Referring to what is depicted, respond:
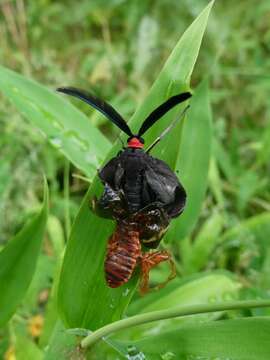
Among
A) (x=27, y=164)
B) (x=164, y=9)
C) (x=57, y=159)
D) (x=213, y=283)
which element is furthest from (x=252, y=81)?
(x=213, y=283)

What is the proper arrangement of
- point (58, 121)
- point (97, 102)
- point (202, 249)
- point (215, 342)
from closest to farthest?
point (215, 342) → point (97, 102) → point (58, 121) → point (202, 249)

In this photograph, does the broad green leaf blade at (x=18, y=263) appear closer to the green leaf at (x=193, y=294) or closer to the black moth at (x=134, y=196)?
the black moth at (x=134, y=196)

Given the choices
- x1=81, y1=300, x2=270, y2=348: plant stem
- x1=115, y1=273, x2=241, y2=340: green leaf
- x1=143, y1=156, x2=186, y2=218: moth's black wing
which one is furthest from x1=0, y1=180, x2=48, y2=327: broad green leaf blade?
x1=115, y1=273, x2=241, y2=340: green leaf

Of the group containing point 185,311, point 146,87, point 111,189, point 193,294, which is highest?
point 146,87

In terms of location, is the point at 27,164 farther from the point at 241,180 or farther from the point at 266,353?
the point at 266,353

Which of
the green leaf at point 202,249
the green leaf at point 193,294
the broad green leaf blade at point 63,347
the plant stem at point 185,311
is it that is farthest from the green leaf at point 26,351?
the green leaf at point 202,249

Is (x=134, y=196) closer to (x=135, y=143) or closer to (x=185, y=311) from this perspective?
(x=135, y=143)

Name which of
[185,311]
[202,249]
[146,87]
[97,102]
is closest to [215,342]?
[185,311]
